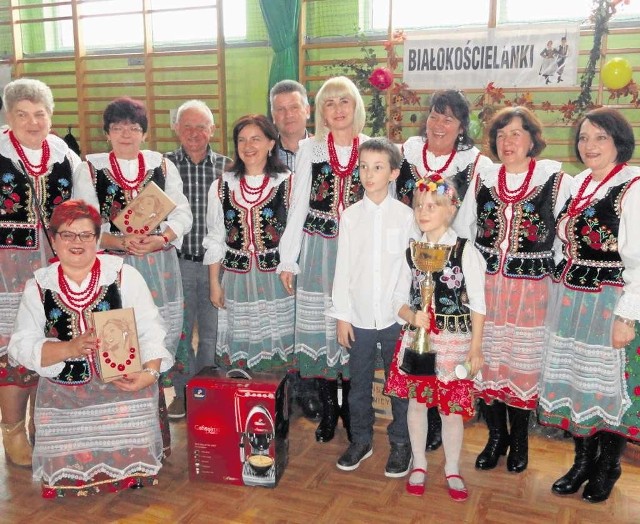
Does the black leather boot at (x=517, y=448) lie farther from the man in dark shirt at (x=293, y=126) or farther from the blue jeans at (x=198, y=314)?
the blue jeans at (x=198, y=314)

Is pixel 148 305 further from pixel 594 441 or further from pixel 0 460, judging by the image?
pixel 594 441

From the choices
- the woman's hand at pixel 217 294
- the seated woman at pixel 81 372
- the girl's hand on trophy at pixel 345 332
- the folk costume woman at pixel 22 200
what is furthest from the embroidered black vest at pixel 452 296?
the folk costume woman at pixel 22 200

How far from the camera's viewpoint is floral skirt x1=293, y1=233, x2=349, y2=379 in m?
2.77

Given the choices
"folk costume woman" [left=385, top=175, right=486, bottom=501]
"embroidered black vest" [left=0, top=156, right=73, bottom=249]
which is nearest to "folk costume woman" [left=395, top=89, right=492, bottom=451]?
"folk costume woman" [left=385, top=175, right=486, bottom=501]

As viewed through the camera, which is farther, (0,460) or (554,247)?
(0,460)

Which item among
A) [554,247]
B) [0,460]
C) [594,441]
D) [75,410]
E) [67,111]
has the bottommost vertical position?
[0,460]

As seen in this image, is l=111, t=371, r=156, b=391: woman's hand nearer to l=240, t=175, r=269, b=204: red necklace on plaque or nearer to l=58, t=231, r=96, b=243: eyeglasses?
l=58, t=231, r=96, b=243: eyeglasses

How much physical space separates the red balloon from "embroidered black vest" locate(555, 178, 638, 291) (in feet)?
9.68

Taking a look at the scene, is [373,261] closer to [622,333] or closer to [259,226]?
[259,226]

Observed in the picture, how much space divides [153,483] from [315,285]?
1098 millimetres

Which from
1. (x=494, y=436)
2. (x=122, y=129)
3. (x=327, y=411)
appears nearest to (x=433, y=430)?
(x=494, y=436)

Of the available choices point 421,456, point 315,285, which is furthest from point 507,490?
point 315,285

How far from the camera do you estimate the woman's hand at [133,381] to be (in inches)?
93.6

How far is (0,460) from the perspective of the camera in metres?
2.79
